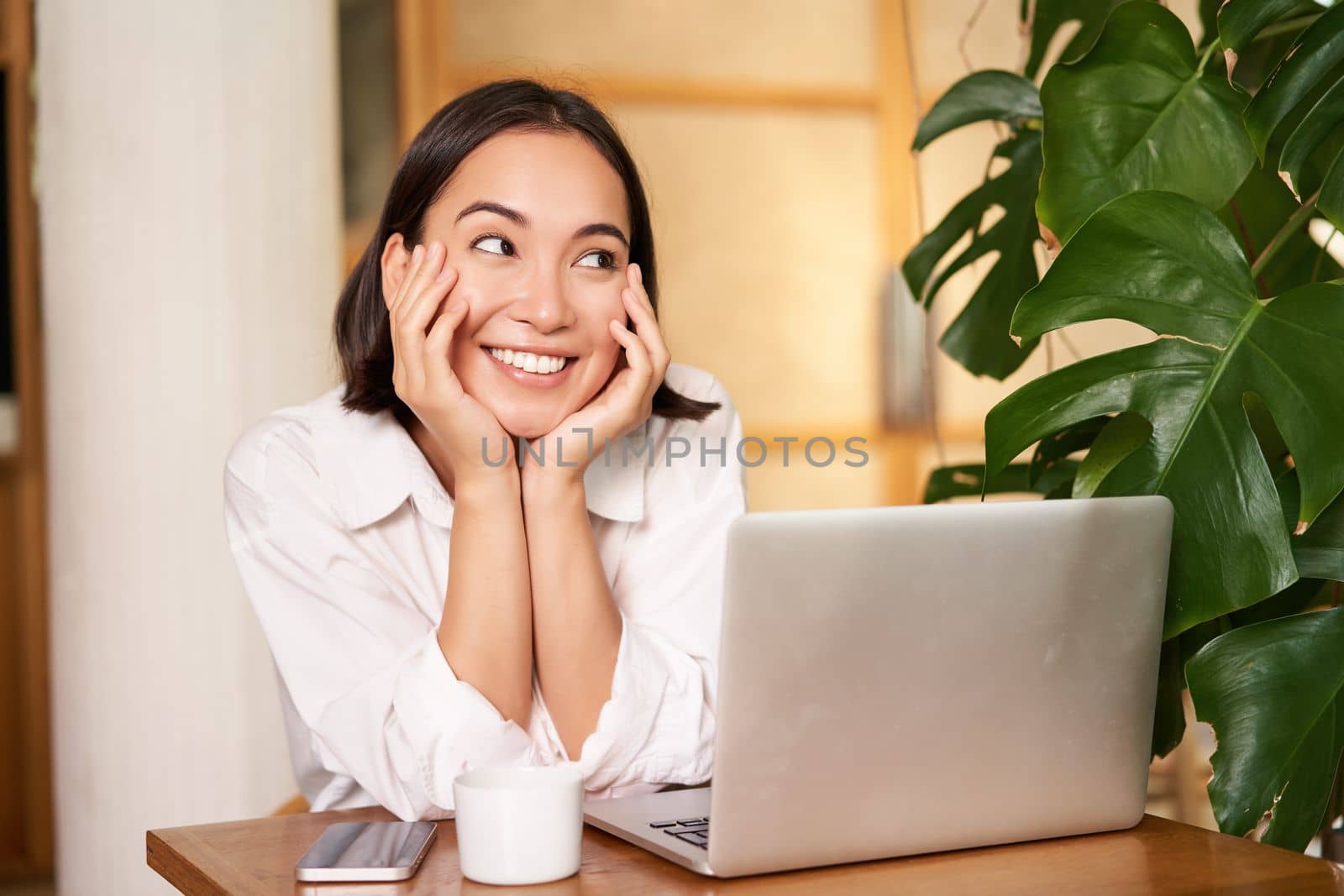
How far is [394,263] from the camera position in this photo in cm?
144

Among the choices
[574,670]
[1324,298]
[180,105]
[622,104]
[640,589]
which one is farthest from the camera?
[622,104]

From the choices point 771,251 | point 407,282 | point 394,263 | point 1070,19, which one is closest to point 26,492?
point 771,251

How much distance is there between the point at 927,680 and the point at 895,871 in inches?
5.2

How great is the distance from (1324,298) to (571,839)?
0.74 metres

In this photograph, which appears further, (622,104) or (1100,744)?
(622,104)

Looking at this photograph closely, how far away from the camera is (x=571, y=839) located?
87 cm

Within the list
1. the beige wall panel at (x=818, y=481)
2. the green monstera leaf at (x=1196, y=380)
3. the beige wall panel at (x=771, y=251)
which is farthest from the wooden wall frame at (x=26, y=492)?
the green monstera leaf at (x=1196, y=380)

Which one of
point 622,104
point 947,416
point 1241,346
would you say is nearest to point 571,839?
point 1241,346

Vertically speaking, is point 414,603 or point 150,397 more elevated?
point 150,397

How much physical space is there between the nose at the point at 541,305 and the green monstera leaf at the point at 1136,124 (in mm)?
477

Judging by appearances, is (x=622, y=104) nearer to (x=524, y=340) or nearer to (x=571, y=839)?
(x=524, y=340)

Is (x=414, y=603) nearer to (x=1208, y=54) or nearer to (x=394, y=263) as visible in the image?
(x=394, y=263)

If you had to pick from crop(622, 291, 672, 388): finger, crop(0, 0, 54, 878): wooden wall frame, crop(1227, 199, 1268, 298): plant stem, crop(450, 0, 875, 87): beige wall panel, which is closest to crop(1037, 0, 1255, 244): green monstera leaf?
crop(1227, 199, 1268, 298): plant stem

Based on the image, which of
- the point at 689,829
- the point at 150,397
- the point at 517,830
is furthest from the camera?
the point at 150,397
